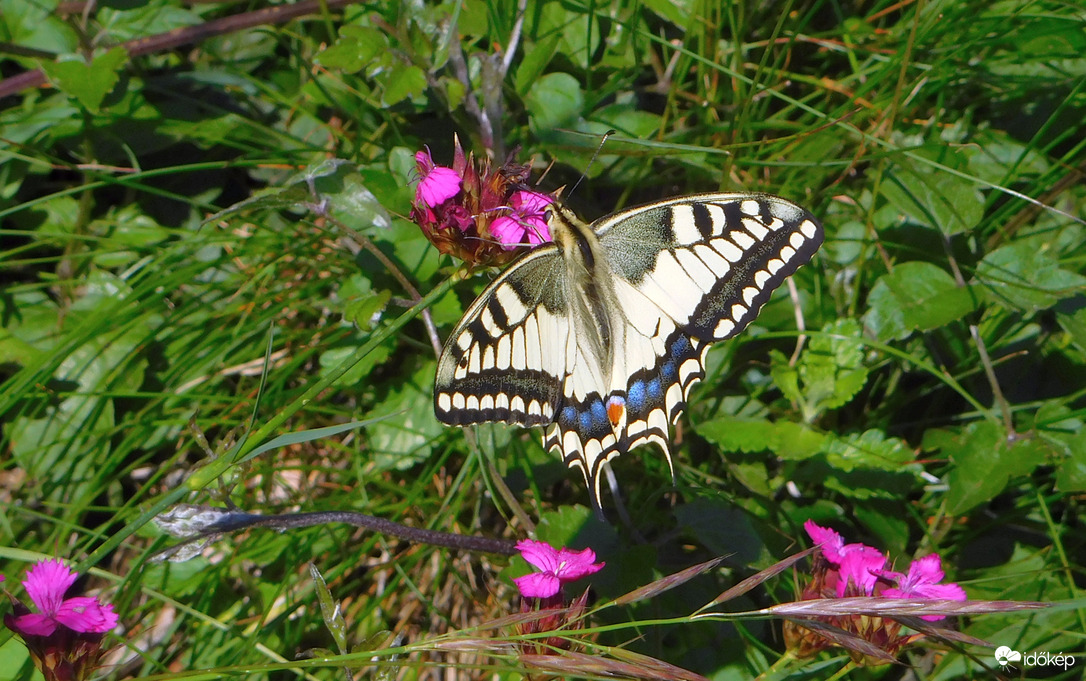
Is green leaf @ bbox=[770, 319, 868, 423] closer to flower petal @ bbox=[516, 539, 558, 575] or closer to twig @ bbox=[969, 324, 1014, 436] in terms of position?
twig @ bbox=[969, 324, 1014, 436]

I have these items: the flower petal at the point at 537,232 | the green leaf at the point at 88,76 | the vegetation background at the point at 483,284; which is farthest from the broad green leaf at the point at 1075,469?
the green leaf at the point at 88,76

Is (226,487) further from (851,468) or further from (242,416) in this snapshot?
(851,468)

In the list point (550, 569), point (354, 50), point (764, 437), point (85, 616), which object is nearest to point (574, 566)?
point (550, 569)

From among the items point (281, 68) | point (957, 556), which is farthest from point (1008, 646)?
point (281, 68)

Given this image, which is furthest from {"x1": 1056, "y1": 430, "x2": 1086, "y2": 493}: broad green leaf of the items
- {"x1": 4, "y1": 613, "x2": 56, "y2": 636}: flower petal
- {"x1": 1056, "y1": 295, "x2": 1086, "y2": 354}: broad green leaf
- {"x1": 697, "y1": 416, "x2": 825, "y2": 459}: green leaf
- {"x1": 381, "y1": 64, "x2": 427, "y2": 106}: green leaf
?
{"x1": 4, "y1": 613, "x2": 56, "y2": 636}: flower petal

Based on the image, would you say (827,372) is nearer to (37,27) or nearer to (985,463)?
(985,463)

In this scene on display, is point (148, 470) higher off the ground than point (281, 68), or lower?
lower
